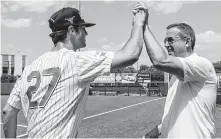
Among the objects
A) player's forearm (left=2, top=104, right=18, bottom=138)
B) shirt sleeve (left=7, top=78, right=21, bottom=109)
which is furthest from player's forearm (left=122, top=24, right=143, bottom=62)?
player's forearm (left=2, top=104, right=18, bottom=138)

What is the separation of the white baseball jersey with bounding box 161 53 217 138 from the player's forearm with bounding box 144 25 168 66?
216 mm

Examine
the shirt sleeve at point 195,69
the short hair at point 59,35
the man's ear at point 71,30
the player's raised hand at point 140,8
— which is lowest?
the shirt sleeve at point 195,69

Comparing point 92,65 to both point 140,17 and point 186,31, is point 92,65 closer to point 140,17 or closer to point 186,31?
point 140,17

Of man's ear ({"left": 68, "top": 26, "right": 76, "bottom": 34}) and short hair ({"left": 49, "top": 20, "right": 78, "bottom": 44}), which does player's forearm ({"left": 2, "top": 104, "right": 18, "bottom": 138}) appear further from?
man's ear ({"left": 68, "top": 26, "right": 76, "bottom": 34})

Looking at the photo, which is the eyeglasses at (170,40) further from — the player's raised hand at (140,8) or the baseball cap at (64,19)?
the baseball cap at (64,19)

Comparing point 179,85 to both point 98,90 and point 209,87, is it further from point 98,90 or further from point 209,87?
point 98,90

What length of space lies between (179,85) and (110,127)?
28.0 feet

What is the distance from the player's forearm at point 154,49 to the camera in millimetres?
2412

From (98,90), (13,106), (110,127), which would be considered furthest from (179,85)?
(98,90)

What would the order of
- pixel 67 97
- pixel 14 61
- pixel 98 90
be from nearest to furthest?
pixel 67 97 < pixel 98 90 < pixel 14 61

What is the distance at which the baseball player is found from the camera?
2.16 m

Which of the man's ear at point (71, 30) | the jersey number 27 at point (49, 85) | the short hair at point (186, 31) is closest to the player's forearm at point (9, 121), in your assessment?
the jersey number 27 at point (49, 85)

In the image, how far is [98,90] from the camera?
1823 inches

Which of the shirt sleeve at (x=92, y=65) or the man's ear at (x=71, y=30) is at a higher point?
the man's ear at (x=71, y=30)
